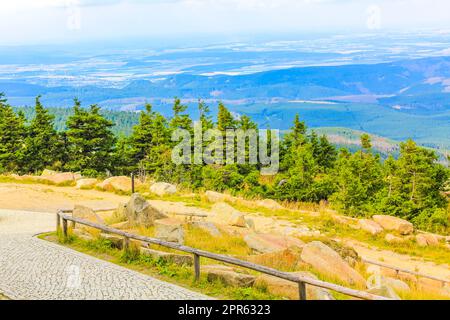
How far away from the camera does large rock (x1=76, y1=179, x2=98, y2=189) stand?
100 feet

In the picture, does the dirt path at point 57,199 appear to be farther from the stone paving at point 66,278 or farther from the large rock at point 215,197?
the stone paving at point 66,278

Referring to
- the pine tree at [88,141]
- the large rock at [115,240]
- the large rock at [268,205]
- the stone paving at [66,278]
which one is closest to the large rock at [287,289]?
the stone paving at [66,278]

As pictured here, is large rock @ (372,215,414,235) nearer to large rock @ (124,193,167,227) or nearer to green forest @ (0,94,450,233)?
green forest @ (0,94,450,233)

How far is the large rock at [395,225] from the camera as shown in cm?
2214

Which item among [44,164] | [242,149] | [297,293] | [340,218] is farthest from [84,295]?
[44,164]

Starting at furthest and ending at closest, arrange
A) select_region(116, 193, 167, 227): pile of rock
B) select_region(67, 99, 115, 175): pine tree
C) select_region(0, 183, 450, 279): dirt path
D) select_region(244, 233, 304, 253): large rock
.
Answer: select_region(67, 99, 115, 175): pine tree → select_region(0, 183, 450, 279): dirt path → select_region(116, 193, 167, 227): pile of rock → select_region(244, 233, 304, 253): large rock

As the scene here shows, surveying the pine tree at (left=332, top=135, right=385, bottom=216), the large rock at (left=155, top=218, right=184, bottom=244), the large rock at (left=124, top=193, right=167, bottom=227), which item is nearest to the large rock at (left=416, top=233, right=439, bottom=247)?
the pine tree at (left=332, top=135, right=385, bottom=216)

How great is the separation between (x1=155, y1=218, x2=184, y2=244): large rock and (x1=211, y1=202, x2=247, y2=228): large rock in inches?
197

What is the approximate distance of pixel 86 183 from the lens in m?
30.8

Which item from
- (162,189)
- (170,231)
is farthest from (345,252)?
(162,189)

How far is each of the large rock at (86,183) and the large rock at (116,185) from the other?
23.3 inches

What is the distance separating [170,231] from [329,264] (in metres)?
4.42

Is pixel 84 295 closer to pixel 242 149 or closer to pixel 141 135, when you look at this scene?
pixel 242 149
